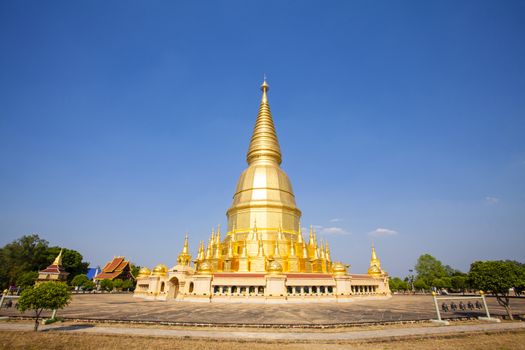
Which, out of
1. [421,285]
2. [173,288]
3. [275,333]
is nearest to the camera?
[275,333]

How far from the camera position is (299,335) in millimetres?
12578

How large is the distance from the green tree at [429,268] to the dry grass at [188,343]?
59911 millimetres

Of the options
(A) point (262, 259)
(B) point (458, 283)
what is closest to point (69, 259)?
(A) point (262, 259)

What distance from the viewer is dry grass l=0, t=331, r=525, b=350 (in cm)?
1091

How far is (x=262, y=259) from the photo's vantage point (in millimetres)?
36000

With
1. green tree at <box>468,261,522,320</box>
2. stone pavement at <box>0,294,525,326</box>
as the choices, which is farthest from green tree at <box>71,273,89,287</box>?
green tree at <box>468,261,522,320</box>

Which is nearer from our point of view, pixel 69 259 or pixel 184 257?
pixel 184 257

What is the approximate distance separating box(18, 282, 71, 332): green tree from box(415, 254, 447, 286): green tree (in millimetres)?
68997

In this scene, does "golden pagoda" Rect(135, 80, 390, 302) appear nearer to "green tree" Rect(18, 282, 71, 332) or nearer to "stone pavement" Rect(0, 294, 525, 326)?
"stone pavement" Rect(0, 294, 525, 326)

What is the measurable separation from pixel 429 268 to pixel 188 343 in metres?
69.6

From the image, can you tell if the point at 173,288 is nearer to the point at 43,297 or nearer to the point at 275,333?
the point at 43,297

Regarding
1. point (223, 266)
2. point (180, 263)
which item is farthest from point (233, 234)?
point (180, 263)

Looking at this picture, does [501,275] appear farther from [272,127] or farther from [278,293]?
[272,127]

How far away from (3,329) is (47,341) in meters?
3.99
